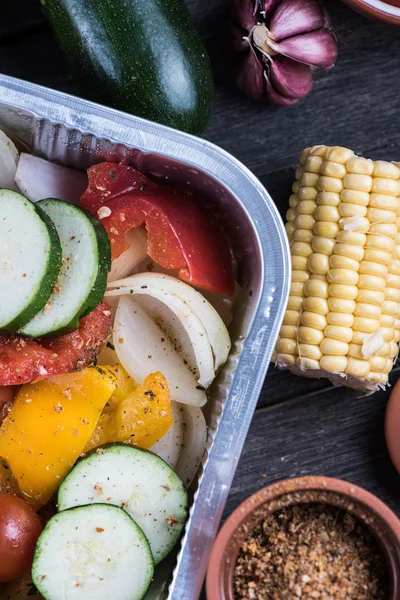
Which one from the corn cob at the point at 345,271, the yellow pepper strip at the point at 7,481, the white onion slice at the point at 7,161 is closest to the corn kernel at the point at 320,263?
the corn cob at the point at 345,271

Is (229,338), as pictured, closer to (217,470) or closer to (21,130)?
(217,470)

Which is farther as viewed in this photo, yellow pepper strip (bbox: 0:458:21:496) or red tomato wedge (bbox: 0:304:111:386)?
yellow pepper strip (bbox: 0:458:21:496)

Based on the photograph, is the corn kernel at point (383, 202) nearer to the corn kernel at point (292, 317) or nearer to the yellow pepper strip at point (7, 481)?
the corn kernel at point (292, 317)

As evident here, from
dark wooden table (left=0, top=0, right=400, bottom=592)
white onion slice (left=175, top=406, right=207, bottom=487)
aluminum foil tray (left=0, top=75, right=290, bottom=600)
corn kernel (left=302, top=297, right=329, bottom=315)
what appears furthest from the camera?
dark wooden table (left=0, top=0, right=400, bottom=592)

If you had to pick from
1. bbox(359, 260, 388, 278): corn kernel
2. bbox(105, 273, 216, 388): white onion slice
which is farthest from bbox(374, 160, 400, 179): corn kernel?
bbox(105, 273, 216, 388): white onion slice

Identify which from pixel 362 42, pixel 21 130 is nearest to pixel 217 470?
pixel 21 130

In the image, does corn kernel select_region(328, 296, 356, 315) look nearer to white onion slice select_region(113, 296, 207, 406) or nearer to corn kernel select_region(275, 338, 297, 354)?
corn kernel select_region(275, 338, 297, 354)
